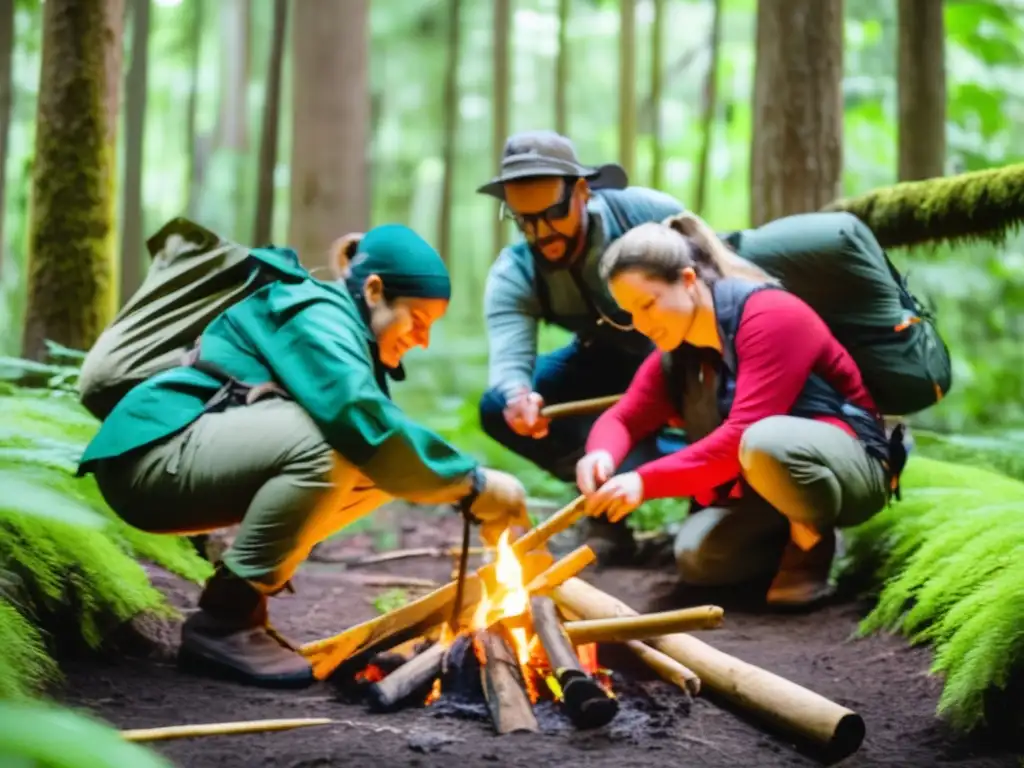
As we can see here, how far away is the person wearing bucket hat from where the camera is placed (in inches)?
164

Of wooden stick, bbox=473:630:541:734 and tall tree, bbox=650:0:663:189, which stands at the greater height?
tall tree, bbox=650:0:663:189

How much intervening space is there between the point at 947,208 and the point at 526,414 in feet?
6.61

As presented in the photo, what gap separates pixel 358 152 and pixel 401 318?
144 inches

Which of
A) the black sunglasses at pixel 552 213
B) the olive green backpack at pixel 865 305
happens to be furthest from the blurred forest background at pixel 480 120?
the black sunglasses at pixel 552 213

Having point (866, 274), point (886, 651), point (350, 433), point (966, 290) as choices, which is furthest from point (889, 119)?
point (350, 433)

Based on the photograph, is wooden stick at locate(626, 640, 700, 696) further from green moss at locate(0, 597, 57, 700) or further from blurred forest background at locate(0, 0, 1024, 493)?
blurred forest background at locate(0, 0, 1024, 493)

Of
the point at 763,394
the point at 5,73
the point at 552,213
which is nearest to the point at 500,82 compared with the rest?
the point at 5,73

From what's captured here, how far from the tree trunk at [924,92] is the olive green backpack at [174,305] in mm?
4642

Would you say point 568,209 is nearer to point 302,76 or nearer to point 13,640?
point 13,640

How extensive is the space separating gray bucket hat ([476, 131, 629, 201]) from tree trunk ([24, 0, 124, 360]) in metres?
1.80

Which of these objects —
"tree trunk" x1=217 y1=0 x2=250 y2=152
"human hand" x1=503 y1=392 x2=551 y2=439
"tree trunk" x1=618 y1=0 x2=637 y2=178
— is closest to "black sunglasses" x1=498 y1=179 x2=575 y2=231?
"human hand" x1=503 y1=392 x2=551 y2=439

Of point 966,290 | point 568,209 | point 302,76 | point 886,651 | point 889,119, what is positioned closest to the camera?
point 886,651

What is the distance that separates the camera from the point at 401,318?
122 inches

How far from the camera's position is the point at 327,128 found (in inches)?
251
